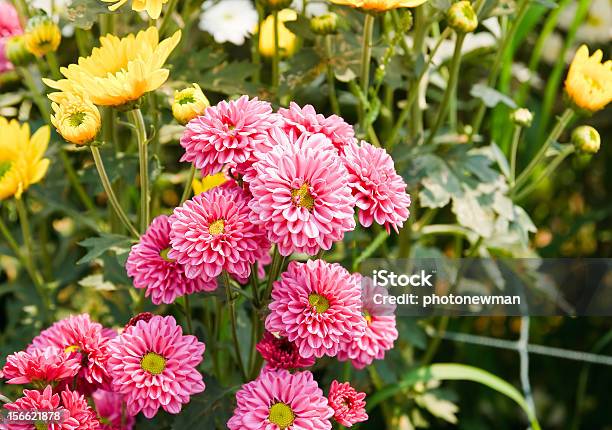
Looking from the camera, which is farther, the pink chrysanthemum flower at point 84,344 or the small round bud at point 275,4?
the small round bud at point 275,4

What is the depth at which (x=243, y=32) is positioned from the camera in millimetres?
1255

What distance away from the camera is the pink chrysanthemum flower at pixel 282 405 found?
0.71m

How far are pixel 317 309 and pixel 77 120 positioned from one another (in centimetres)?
30

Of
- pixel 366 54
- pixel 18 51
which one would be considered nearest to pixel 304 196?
pixel 366 54

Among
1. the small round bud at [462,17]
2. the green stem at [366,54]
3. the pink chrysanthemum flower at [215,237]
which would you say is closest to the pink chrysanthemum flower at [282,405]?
the pink chrysanthemum flower at [215,237]

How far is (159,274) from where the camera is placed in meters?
0.76

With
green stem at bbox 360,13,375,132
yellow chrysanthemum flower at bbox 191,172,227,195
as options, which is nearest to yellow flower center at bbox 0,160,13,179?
yellow chrysanthemum flower at bbox 191,172,227,195

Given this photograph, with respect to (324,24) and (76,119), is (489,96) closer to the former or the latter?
(324,24)

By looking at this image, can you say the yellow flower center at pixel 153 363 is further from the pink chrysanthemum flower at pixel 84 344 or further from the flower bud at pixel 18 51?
the flower bud at pixel 18 51

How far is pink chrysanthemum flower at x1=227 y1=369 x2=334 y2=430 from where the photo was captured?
0.71 meters

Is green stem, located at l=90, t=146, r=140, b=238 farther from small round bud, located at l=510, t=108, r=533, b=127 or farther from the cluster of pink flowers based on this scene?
small round bud, located at l=510, t=108, r=533, b=127

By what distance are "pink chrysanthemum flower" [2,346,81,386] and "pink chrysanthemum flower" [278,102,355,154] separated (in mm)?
307

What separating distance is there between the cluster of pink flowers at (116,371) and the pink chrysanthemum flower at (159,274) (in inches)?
1.1

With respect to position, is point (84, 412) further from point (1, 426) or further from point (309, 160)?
point (309, 160)
